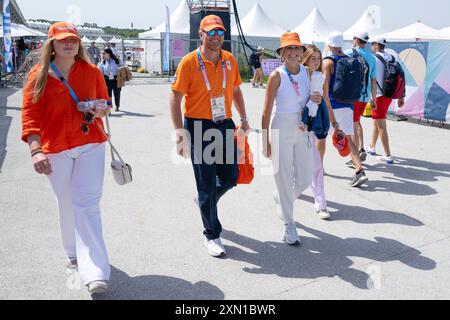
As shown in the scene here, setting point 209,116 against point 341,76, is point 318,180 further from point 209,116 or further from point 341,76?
point 209,116

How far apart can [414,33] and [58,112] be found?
20349 mm

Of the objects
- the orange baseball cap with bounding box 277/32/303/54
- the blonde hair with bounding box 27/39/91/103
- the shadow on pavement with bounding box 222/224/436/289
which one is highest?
the orange baseball cap with bounding box 277/32/303/54

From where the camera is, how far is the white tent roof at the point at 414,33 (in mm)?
19516

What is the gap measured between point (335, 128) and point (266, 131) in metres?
1.20

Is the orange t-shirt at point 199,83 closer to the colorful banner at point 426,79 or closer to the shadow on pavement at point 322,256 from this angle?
the shadow on pavement at point 322,256

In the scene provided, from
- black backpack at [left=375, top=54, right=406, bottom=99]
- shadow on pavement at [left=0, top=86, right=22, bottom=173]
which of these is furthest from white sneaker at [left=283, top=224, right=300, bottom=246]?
shadow on pavement at [left=0, top=86, right=22, bottom=173]

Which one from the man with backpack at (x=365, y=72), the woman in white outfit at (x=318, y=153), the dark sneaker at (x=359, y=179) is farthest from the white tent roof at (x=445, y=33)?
the woman in white outfit at (x=318, y=153)

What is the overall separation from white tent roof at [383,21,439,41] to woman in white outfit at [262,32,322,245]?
1739 centimetres

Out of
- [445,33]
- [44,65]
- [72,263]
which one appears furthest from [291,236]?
[445,33]

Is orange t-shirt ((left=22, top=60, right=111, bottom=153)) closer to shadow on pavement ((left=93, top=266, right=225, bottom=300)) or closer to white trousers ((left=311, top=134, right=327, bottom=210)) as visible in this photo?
shadow on pavement ((left=93, top=266, right=225, bottom=300))

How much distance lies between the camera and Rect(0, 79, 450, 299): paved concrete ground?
3283 mm

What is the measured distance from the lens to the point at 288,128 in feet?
13.0

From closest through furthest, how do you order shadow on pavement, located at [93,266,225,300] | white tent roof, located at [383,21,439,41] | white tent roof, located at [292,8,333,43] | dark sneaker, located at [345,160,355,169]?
shadow on pavement, located at [93,266,225,300]
dark sneaker, located at [345,160,355,169]
white tent roof, located at [383,21,439,41]
white tent roof, located at [292,8,333,43]
